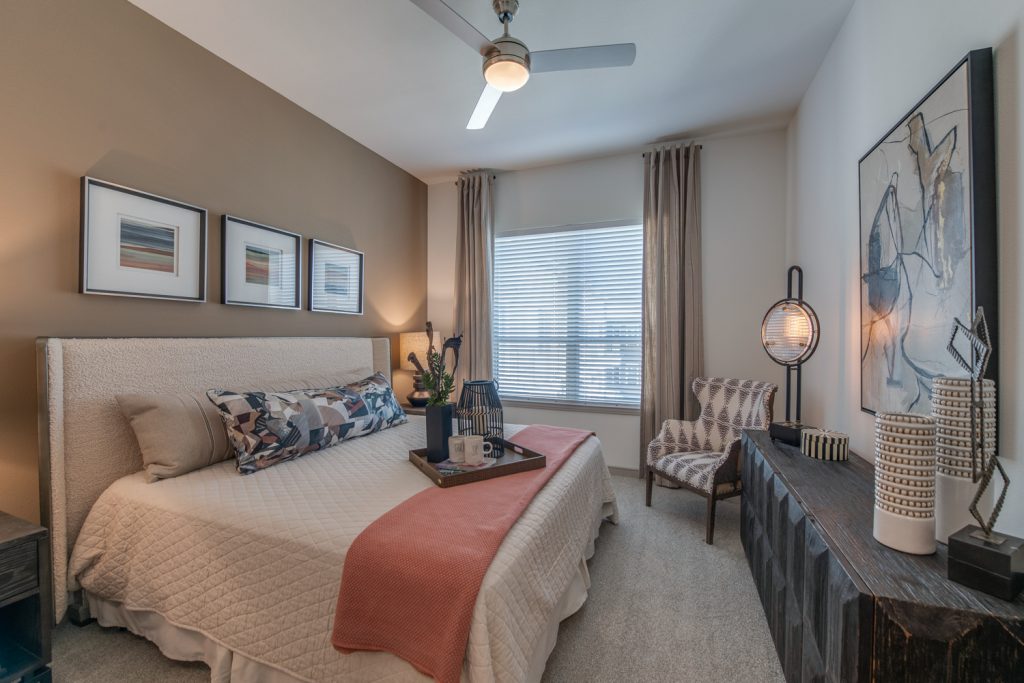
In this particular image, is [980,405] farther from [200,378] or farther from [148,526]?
[200,378]

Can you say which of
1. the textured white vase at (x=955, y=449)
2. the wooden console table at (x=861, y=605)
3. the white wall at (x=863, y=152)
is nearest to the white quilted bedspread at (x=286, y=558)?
the wooden console table at (x=861, y=605)

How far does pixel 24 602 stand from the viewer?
4.88ft

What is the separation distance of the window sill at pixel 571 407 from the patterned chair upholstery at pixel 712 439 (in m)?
0.62

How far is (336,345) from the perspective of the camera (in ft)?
10.7

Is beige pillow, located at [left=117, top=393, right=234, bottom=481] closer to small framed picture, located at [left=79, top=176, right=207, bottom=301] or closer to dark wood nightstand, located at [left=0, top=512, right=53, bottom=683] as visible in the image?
dark wood nightstand, located at [left=0, top=512, right=53, bottom=683]

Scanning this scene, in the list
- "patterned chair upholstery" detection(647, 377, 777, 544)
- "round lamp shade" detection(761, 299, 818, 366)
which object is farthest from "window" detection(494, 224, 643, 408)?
"round lamp shade" detection(761, 299, 818, 366)

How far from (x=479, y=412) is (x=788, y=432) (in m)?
1.53

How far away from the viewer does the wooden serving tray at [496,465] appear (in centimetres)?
181

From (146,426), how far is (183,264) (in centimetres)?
95

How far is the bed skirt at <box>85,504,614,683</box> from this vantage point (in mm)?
1386

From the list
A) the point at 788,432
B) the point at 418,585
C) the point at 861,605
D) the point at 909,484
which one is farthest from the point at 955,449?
the point at 418,585

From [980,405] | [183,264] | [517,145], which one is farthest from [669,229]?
[183,264]

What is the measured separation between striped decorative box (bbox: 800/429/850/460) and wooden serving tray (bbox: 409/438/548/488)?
3.86 ft

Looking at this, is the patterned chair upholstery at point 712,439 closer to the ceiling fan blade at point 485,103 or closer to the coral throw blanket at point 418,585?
the coral throw blanket at point 418,585
